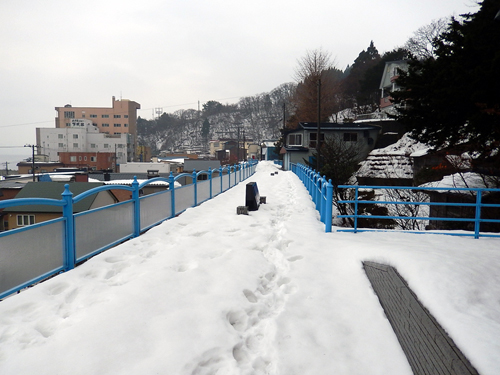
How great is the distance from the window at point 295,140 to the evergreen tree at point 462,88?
34279 millimetres

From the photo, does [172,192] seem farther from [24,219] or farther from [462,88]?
[24,219]

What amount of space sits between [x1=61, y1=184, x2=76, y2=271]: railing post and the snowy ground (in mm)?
318

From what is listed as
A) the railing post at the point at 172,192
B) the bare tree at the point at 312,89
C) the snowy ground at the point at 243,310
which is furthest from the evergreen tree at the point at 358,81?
the snowy ground at the point at 243,310

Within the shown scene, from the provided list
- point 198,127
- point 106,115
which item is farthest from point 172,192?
point 198,127

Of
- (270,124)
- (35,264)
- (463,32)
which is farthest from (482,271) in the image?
(270,124)

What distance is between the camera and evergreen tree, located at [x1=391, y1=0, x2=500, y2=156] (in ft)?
38.7

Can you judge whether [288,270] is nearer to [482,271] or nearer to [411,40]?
[482,271]

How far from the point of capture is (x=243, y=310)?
4.32 m

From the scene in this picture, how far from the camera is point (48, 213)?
2100cm

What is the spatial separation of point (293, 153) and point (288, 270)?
140 feet

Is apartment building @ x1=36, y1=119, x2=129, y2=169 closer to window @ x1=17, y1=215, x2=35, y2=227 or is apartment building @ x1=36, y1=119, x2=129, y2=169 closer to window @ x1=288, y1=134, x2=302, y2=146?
window @ x1=288, y1=134, x2=302, y2=146

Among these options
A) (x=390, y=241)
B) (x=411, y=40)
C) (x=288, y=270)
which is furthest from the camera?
(x=411, y=40)

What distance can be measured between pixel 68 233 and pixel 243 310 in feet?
10.2

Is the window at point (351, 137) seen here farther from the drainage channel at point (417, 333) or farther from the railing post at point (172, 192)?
the drainage channel at point (417, 333)
